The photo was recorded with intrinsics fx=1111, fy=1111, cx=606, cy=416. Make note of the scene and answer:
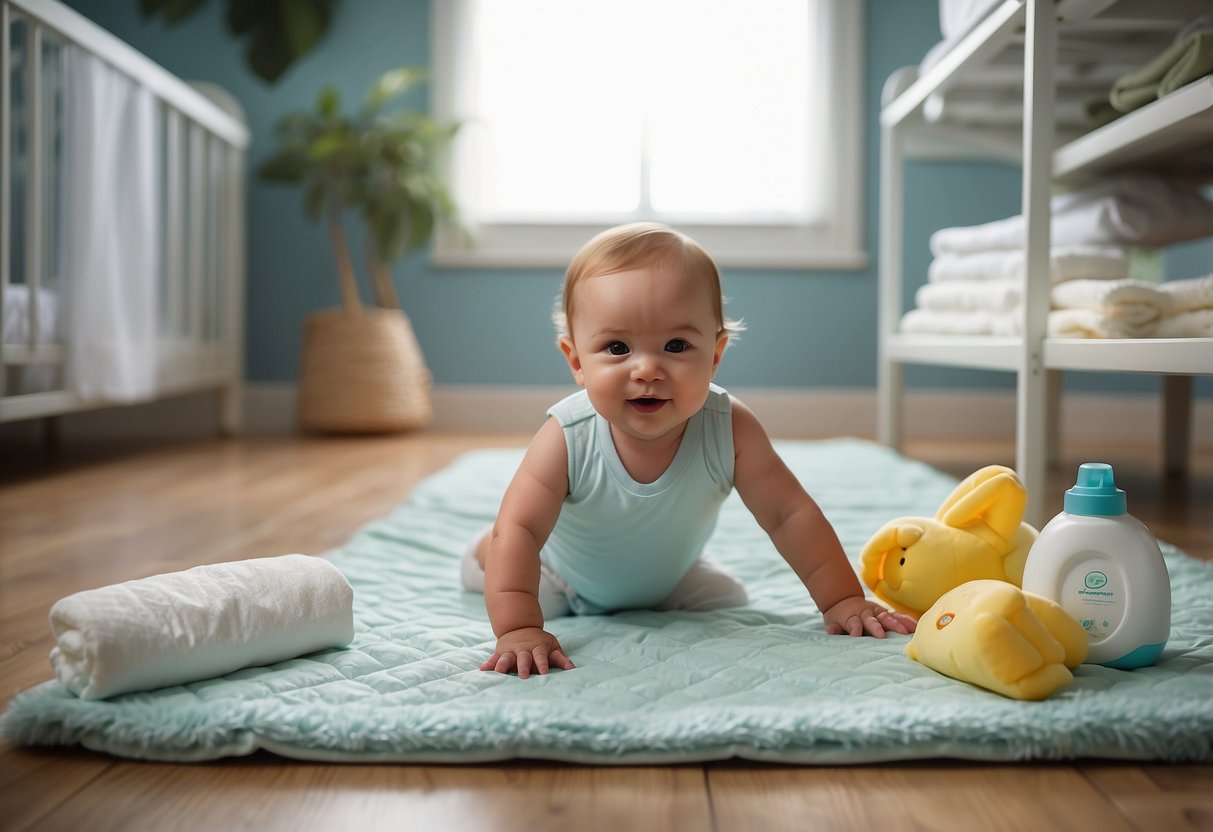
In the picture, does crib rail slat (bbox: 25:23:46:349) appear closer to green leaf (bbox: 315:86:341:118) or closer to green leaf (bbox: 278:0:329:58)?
green leaf (bbox: 315:86:341:118)

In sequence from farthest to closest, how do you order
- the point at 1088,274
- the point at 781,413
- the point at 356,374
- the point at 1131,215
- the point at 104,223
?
the point at 781,413, the point at 356,374, the point at 104,223, the point at 1131,215, the point at 1088,274

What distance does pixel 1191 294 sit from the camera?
127 centimetres

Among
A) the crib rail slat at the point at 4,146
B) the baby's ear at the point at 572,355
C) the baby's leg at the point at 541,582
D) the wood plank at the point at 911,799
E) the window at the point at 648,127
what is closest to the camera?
the wood plank at the point at 911,799

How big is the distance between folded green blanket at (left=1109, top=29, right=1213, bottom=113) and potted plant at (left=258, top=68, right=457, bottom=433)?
75.4 inches

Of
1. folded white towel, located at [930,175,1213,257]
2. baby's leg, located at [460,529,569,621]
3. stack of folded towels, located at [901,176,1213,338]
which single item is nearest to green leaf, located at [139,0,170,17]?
stack of folded towels, located at [901,176,1213,338]

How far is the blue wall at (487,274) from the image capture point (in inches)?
125

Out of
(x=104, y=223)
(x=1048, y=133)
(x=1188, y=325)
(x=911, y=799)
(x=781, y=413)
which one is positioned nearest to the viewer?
(x=911, y=799)

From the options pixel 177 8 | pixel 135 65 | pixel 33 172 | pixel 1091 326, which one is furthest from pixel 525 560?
pixel 177 8

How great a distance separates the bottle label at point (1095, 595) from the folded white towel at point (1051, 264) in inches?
29.2

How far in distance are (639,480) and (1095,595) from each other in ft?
1.23

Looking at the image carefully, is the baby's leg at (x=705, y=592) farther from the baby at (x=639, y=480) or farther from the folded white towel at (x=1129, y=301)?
the folded white towel at (x=1129, y=301)

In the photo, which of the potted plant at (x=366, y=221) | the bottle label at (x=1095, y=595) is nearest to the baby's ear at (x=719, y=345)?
the bottle label at (x=1095, y=595)

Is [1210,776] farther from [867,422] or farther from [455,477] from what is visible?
[867,422]

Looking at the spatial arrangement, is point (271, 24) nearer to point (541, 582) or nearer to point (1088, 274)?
point (1088, 274)
